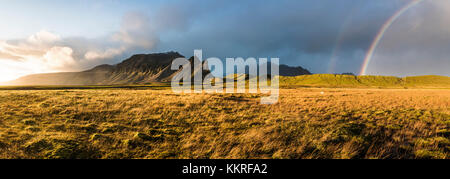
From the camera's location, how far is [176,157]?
563 centimetres

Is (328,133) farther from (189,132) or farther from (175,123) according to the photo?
(175,123)

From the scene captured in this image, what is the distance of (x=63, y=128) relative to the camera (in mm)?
8141

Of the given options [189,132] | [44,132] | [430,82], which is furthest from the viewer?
[430,82]

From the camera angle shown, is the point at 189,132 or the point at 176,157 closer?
the point at 176,157
